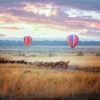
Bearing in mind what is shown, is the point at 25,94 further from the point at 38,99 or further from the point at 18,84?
the point at 18,84

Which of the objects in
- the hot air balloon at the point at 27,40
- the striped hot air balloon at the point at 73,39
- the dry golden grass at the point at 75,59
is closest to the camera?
the dry golden grass at the point at 75,59

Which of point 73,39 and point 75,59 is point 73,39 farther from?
point 75,59

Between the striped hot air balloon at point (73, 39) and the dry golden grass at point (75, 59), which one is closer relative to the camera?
the dry golden grass at point (75, 59)

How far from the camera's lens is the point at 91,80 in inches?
336

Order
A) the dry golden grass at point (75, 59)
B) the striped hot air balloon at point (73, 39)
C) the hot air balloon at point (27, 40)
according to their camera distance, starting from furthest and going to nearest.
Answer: the hot air balloon at point (27, 40), the striped hot air balloon at point (73, 39), the dry golden grass at point (75, 59)

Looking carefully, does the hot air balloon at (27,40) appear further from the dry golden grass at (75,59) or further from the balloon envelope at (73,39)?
the balloon envelope at (73,39)

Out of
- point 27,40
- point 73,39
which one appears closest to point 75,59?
point 73,39

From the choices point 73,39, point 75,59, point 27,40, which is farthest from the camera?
point 27,40

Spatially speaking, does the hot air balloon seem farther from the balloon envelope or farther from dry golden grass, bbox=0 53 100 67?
the balloon envelope

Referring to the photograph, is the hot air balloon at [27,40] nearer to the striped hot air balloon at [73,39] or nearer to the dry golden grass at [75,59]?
the dry golden grass at [75,59]

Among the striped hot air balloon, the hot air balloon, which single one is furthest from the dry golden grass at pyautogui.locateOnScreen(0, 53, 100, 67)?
the striped hot air balloon

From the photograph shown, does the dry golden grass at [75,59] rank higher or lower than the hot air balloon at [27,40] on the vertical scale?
lower

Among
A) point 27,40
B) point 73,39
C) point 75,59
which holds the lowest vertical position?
point 75,59

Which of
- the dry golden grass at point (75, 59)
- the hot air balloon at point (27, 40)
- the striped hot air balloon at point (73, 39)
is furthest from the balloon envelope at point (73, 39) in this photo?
the hot air balloon at point (27, 40)
